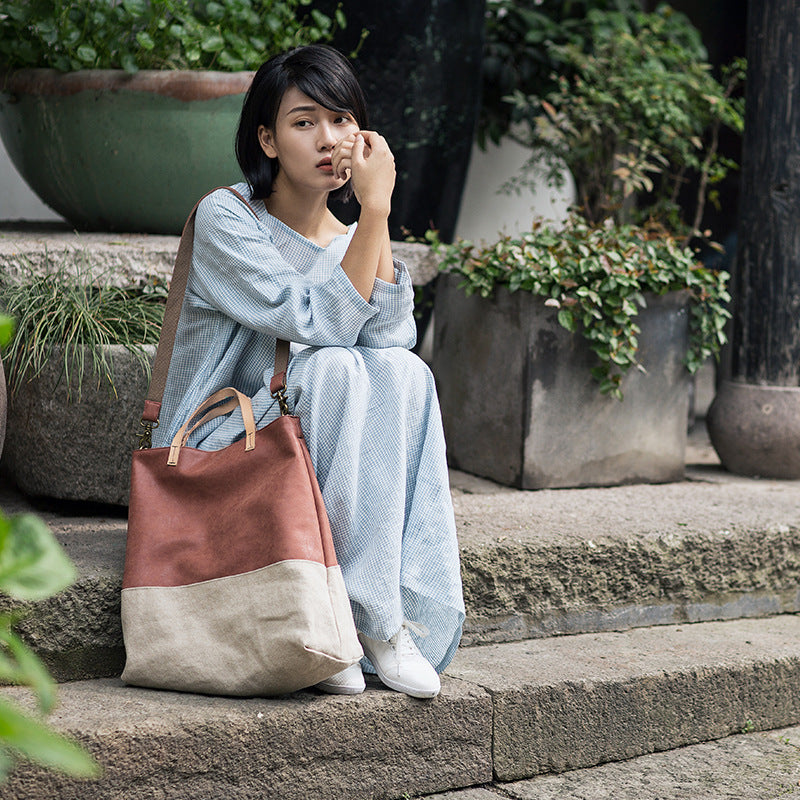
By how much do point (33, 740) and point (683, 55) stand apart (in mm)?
4035

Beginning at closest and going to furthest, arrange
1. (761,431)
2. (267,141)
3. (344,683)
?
(344,683), (267,141), (761,431)

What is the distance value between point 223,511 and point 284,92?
2.70 ft

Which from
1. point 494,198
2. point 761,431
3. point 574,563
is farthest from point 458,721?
point 494,198

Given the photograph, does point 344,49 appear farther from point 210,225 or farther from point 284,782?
point 284,782

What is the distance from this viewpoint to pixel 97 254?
9.00 feet

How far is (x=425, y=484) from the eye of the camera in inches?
80.1

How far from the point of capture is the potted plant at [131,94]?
293cm

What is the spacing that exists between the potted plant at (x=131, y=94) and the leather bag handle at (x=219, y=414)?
1173 mm

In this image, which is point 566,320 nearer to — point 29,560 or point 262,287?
point 262,287

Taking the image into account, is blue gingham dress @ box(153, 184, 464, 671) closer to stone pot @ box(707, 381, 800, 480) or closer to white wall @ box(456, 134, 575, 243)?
stone pot @ box(707, 381, 800, 480)

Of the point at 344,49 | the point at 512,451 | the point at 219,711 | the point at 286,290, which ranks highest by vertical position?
the point at 344,49

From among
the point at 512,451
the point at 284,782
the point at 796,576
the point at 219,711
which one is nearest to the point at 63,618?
the point at 219,711

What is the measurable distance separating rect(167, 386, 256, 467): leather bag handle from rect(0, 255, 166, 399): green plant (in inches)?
16.3

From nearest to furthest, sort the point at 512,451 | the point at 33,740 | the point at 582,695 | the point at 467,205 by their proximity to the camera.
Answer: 1. the point at 33,740
2. the point at 582,695
3. the point at 512,451
4. the point at 467,205
